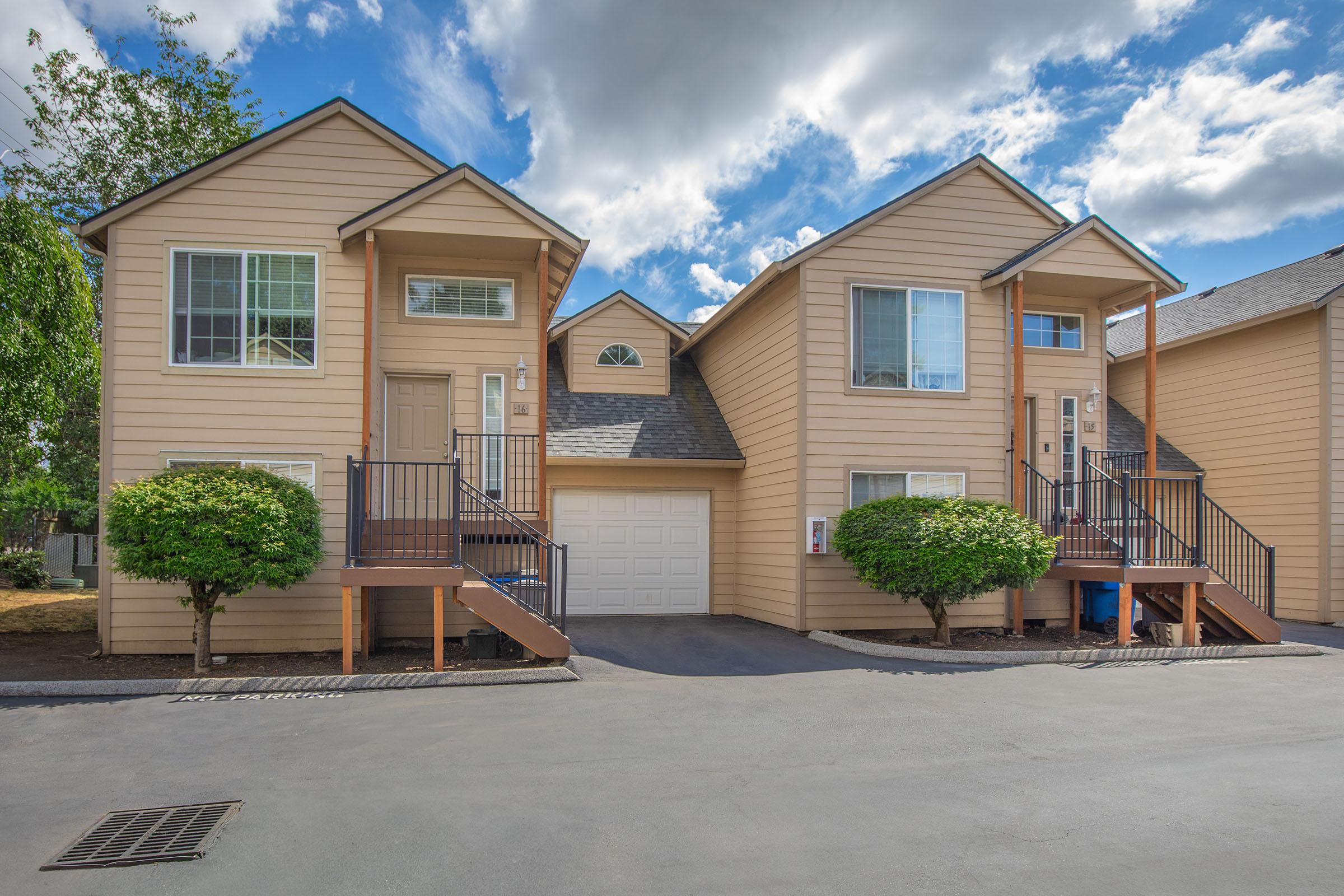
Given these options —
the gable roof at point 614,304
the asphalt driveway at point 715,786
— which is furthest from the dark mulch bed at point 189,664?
the gable roof at point 614,304

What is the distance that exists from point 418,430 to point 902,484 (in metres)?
6.55

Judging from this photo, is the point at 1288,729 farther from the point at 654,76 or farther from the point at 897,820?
the point at 654,76

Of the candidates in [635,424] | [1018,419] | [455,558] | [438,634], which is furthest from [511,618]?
[1018,419]

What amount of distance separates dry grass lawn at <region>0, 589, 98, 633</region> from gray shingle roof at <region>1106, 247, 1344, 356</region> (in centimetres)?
1788

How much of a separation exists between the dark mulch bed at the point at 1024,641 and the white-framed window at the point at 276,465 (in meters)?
6.96

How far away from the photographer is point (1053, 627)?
465 inches

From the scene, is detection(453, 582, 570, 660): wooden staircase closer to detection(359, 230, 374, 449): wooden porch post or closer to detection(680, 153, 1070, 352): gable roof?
detection(359, 230, 374, 449): wooden porch post

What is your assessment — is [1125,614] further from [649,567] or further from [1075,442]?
[649,567]

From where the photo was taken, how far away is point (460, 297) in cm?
1080

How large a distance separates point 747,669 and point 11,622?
10.2 metres

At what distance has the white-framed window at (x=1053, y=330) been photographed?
12.7m

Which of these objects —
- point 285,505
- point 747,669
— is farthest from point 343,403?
point 747,669

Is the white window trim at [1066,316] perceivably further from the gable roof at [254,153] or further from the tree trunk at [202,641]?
the tree trunk at [202,641]

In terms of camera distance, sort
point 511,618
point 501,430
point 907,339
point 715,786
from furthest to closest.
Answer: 1. point 907,339
2. point 501,430
3. point 511,618
4. point 715,786
